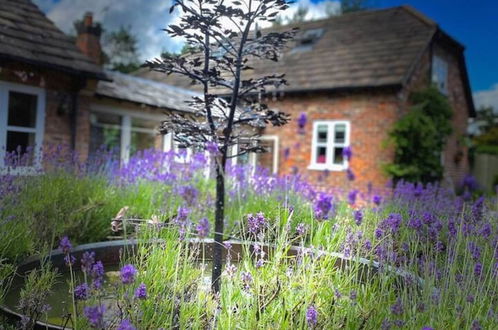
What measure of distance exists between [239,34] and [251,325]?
6.33 ft

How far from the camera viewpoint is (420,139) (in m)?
11.1

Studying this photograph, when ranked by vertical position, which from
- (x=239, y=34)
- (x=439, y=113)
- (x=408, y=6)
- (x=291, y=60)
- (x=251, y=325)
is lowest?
(x=251, y=325)

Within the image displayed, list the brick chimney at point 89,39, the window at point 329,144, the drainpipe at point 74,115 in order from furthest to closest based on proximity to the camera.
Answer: the window at point 329,144
the brick chimney at point 89,39
the drainpipe at point 74,115

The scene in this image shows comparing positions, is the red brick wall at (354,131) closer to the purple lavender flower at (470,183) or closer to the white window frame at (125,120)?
the white window frame at (125,120)

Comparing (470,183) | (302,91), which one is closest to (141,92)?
(302,91)

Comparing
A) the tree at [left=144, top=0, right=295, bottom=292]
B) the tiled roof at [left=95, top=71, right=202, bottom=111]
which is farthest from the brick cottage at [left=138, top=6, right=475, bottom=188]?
the tree at [left=144, top=0, right=295, bottom=292]

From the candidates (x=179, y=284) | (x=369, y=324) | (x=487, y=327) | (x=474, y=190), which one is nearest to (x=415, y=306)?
(x=369, y=324)

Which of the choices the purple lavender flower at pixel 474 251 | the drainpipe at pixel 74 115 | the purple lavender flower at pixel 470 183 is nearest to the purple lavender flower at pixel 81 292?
the purple lavender flower at pixel 474 251

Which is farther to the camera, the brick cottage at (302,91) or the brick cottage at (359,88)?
the brick cottage at (359,88)

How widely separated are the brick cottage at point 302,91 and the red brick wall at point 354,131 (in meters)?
0.03

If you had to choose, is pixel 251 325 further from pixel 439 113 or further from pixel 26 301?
pixel 439 113

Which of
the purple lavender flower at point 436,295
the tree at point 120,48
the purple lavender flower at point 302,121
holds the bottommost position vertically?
the purple lavender flower at point 436,295

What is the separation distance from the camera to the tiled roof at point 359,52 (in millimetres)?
11961

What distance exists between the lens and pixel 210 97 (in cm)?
271
